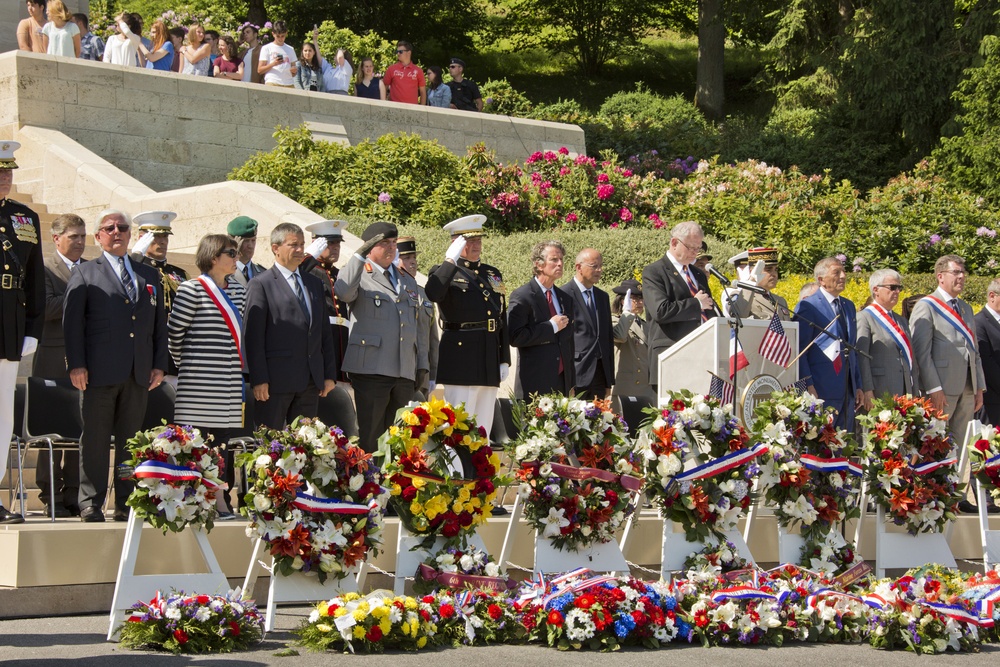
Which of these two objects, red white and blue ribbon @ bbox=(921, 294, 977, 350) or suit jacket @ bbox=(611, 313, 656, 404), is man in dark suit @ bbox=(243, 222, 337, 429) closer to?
suit jacket @ bbox=(611, 313, 656, 404)

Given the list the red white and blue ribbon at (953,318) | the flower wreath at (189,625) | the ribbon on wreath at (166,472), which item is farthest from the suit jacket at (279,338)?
the red white and blue ribbon at (953,318)

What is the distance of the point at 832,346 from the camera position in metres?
A: 10.1

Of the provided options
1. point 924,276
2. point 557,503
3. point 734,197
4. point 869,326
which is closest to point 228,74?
point 734,197

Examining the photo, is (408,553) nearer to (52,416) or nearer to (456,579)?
(456,579)

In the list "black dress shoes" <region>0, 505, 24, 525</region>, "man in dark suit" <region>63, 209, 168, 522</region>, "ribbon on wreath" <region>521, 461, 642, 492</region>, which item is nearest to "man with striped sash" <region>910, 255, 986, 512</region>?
"ribbon on wreath" <region>521, 461, 642, 492</region>

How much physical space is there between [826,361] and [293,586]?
492 cm

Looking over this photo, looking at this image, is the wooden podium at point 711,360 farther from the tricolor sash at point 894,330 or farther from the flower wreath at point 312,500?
the flower wreath at point 312,500

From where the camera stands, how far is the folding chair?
808 cm

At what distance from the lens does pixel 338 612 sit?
20.8 ft

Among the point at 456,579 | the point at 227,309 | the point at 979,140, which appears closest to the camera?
the point at 456,579

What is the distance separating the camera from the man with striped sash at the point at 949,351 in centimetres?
1082

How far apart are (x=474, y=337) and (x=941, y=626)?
373cm

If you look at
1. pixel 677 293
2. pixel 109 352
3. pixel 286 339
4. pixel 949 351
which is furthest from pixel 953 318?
pixel 109 352

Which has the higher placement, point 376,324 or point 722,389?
point 376,324
